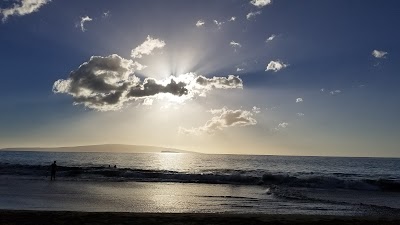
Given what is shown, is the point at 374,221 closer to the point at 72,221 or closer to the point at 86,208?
the point at 72,221

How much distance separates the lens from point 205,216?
17.2m

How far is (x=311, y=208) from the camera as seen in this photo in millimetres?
22844

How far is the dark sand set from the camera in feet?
50.0

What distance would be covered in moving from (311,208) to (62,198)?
47.7 feet

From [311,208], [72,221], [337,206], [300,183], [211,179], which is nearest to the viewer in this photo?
[72,221]

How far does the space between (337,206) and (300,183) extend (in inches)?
803

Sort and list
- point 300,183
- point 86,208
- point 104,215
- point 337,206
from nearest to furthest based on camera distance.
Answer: point 104,215 < point 86,208 < point 337,206 < point 300,183

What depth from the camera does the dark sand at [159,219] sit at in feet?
50.0

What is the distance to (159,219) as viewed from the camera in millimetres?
16141

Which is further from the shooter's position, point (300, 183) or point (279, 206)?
point (300, 183)

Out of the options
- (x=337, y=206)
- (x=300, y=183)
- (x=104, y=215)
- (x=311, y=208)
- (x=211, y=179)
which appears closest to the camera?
(x=104, y=215)

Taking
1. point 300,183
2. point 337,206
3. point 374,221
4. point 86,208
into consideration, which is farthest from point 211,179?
point 374,221

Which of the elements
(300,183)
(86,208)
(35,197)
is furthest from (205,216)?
(300,183)

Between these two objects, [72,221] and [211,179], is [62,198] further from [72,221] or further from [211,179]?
[211,179]
